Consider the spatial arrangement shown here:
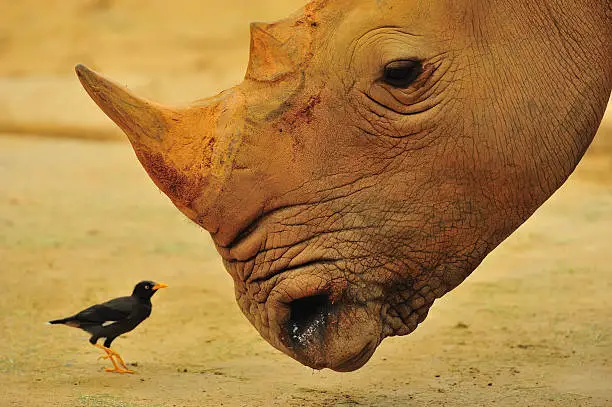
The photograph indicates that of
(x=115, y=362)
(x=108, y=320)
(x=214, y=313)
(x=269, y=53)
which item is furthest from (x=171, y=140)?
(x=214, y=313)

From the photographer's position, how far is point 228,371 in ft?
20.2

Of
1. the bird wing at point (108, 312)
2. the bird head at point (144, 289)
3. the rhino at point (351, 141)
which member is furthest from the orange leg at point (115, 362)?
the rhino at point (351, 141)

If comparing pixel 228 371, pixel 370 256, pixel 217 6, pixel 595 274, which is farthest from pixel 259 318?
pixel 217 6

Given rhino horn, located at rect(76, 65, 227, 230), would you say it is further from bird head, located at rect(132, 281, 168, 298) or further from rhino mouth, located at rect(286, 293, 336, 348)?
bird head, located at rect(132, 281, 168, 298)

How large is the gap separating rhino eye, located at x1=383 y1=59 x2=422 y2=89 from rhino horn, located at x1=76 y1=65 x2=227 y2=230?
2.13 ft

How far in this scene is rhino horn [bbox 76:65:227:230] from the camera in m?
4.22

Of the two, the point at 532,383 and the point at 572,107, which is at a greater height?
the point at 572,107

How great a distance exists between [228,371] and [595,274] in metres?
3.39

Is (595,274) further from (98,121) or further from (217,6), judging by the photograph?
(217,6)

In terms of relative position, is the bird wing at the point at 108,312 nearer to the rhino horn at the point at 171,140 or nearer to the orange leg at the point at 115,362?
the orange leg at the point at 115,362

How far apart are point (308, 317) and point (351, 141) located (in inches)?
26.4

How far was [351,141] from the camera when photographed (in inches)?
167

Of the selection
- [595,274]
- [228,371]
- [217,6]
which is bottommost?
[228,371]

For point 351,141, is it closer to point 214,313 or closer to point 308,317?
A: point 308,317
